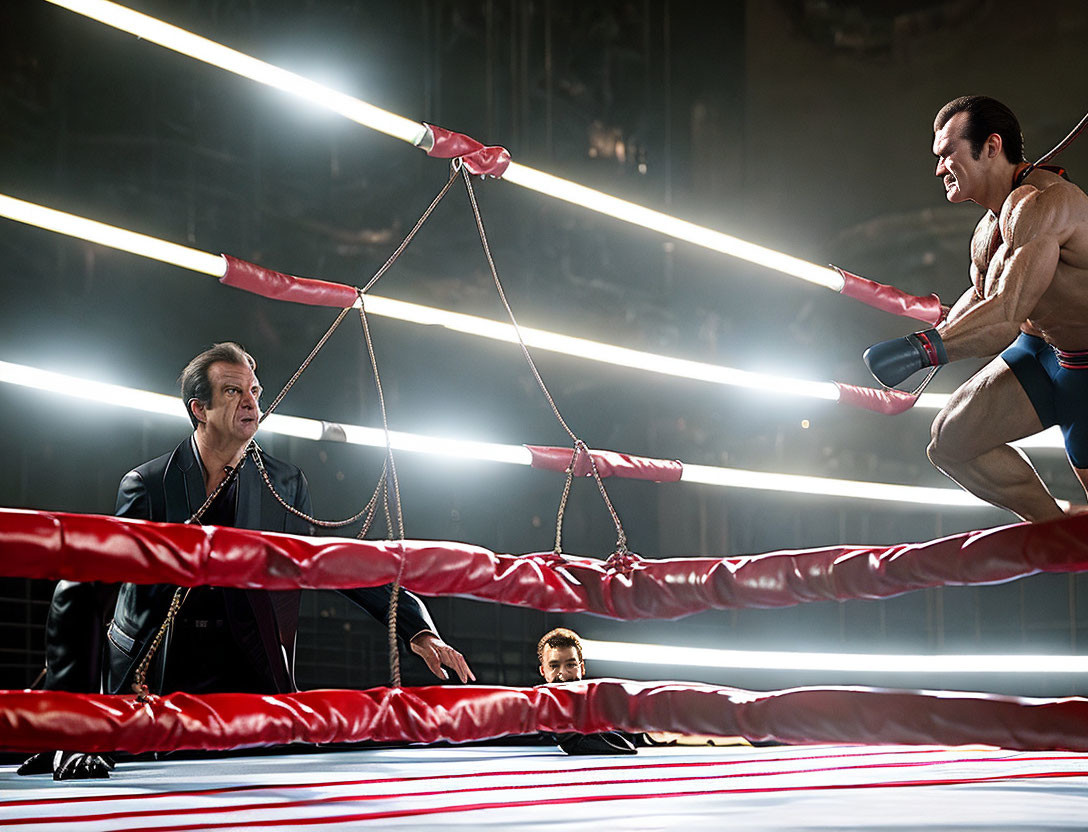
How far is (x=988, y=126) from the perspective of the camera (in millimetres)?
1805

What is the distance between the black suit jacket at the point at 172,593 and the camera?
83.7 inches

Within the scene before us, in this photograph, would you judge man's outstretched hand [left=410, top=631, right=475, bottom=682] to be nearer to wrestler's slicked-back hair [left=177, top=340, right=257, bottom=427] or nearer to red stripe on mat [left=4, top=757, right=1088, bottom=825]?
red stripe on mat [left=4, top=757, right=1088, bottom=825]

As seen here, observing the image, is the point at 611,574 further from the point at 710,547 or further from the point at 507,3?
the point at 507,3

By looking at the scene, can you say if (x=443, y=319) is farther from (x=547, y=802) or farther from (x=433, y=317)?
(x=547, y=802)

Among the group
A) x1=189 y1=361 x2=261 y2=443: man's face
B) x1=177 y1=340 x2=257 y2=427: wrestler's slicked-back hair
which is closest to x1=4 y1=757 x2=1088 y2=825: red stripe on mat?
x1=189 y1=361 x2=261 y2=443: man's face

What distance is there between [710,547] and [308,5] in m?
2.32

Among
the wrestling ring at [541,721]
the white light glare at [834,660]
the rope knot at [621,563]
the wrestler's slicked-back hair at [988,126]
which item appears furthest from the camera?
the white light glare at [834,660]

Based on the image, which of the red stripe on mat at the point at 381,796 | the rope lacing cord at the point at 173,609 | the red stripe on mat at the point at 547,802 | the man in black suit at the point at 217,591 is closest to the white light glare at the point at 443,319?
the man in black suit at the point at 217,591

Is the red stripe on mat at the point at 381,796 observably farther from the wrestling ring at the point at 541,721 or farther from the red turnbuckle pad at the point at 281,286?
the red turnbuckle pad at the point at 281,286

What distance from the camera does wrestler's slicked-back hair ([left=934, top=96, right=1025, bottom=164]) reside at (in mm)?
1804

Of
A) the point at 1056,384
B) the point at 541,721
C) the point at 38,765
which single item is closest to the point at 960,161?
the point at 1056,384

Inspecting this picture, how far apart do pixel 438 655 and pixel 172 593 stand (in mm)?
595

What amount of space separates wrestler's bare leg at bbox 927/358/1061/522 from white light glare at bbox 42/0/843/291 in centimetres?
98

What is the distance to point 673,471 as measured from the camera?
2799mm
